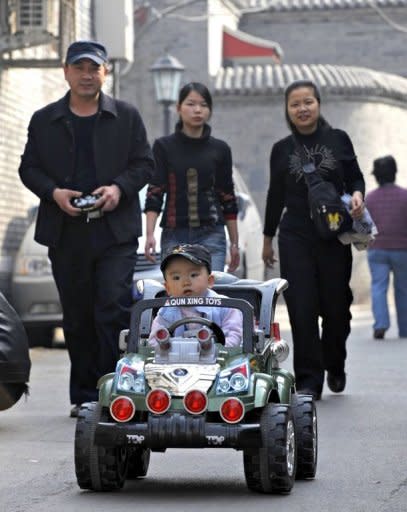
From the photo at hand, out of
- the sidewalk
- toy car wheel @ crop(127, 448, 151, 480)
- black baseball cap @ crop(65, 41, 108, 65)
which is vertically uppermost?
black baseball cap @ crop(65, 41, 108, 65)

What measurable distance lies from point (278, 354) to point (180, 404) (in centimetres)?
95

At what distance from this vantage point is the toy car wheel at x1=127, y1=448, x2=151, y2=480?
7.04m

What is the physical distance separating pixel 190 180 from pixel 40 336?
24.7 ft

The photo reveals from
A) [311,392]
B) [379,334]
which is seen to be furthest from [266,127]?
[311,392]

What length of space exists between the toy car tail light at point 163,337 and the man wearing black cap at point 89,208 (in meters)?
2.64

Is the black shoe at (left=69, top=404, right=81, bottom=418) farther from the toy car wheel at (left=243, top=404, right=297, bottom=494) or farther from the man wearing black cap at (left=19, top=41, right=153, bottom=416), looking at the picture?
the toy car wheel at (left=243, top=404, right=297, bottom=494)

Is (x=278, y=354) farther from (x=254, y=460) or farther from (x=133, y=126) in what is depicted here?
(x=133, y=126)

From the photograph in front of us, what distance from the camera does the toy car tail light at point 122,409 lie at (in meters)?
6.51

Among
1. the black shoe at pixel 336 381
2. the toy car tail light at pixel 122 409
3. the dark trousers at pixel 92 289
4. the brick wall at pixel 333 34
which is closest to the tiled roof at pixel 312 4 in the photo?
the brick wall at pixel 333 34

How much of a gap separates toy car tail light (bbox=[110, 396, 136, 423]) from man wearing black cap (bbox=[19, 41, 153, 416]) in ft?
9.53

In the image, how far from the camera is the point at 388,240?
18.8 meters

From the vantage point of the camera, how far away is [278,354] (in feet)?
24.3

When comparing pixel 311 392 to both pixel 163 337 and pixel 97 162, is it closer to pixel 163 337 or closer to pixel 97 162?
pixel 97 162

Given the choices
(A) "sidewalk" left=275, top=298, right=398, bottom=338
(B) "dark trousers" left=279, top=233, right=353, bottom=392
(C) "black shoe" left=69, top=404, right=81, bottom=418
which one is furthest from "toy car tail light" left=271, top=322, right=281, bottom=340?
(A) "sidewalk" left=275, top=298, right=398, bottom=338
